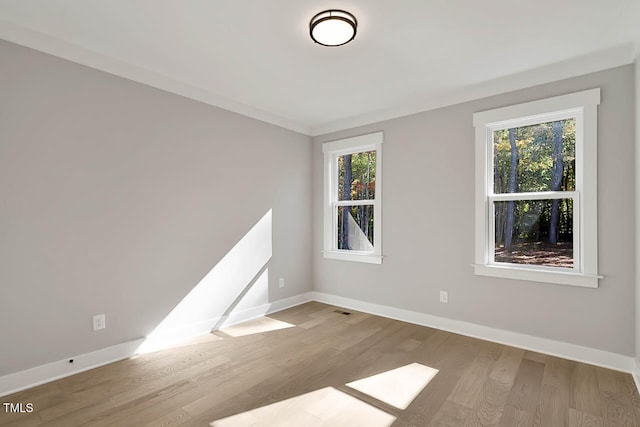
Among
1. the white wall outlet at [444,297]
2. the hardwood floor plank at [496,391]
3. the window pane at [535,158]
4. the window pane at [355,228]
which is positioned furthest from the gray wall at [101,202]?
the window pane at [535,158]

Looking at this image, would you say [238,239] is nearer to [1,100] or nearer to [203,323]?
[203,323]

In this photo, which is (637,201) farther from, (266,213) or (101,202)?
(101,202)

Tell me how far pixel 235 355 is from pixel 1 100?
2664 millimetres

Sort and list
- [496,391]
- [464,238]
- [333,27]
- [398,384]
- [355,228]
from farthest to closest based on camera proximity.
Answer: [355,228] < [464,238] < [398,384] < [496,391] < [333,27]

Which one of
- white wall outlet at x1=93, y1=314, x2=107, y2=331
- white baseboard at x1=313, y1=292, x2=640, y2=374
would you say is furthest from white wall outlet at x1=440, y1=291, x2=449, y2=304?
white wall outlet at x1=93, y1=314, x2=107, y2=331

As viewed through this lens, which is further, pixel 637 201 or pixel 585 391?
pixel 637 201

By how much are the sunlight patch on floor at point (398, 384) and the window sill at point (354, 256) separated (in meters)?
1.56

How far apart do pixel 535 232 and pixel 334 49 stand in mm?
2554

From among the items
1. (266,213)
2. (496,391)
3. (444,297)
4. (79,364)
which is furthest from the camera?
(266,213)

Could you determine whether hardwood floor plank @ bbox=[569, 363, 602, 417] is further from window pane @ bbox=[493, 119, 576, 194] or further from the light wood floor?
window pane @ bbox=[493, 119, 576, 194]

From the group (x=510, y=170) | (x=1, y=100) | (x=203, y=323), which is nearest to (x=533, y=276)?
(x=510, y=170)

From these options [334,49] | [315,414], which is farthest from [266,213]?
[315,414]

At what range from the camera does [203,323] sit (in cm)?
339

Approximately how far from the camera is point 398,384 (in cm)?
240
